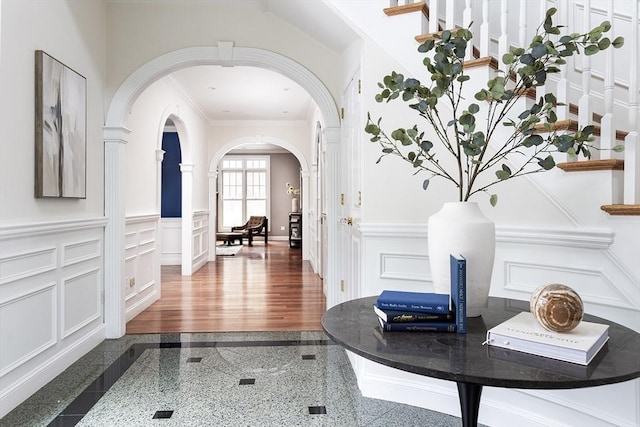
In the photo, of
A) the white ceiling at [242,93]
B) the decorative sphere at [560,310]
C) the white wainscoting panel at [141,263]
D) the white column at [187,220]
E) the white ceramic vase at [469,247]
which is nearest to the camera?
the decorative sphere at [560,310]

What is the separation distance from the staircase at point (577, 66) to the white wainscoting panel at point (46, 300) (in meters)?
2.33

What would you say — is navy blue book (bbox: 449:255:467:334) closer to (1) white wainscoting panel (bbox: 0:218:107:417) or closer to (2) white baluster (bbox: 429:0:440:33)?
(2) white baluster (bbox: 429:0:440:33)

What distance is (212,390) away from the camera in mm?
2518

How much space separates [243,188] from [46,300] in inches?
414

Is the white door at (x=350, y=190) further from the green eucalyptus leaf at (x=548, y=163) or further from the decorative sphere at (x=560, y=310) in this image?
the decorative sphere at (x=560, y=310)

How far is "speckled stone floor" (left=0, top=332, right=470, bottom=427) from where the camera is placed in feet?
7.10

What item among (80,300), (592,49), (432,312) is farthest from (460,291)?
(80,300)

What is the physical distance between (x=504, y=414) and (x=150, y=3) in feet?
12.7

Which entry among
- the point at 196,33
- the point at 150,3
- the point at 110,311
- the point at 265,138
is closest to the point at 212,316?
the point at 110,311

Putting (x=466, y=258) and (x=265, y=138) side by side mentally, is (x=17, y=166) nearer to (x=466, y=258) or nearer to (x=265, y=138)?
(x=466, y=258)

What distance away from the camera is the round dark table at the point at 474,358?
2.91 feet

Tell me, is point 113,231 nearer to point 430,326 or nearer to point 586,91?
point 430,326

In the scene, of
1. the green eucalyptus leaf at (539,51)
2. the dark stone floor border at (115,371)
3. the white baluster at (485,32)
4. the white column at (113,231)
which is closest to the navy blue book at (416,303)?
the green eucalyptus leaf at (539,51)

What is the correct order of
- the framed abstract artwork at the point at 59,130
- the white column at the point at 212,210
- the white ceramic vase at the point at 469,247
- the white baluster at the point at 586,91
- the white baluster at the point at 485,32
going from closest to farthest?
the white ceramic vase at the point at 469,247, the white baluster at the point at 586,91, the white baluster at the point at 485,32, the framed abstract artwork at the point at 59,130, the white column at the point at 212,210
